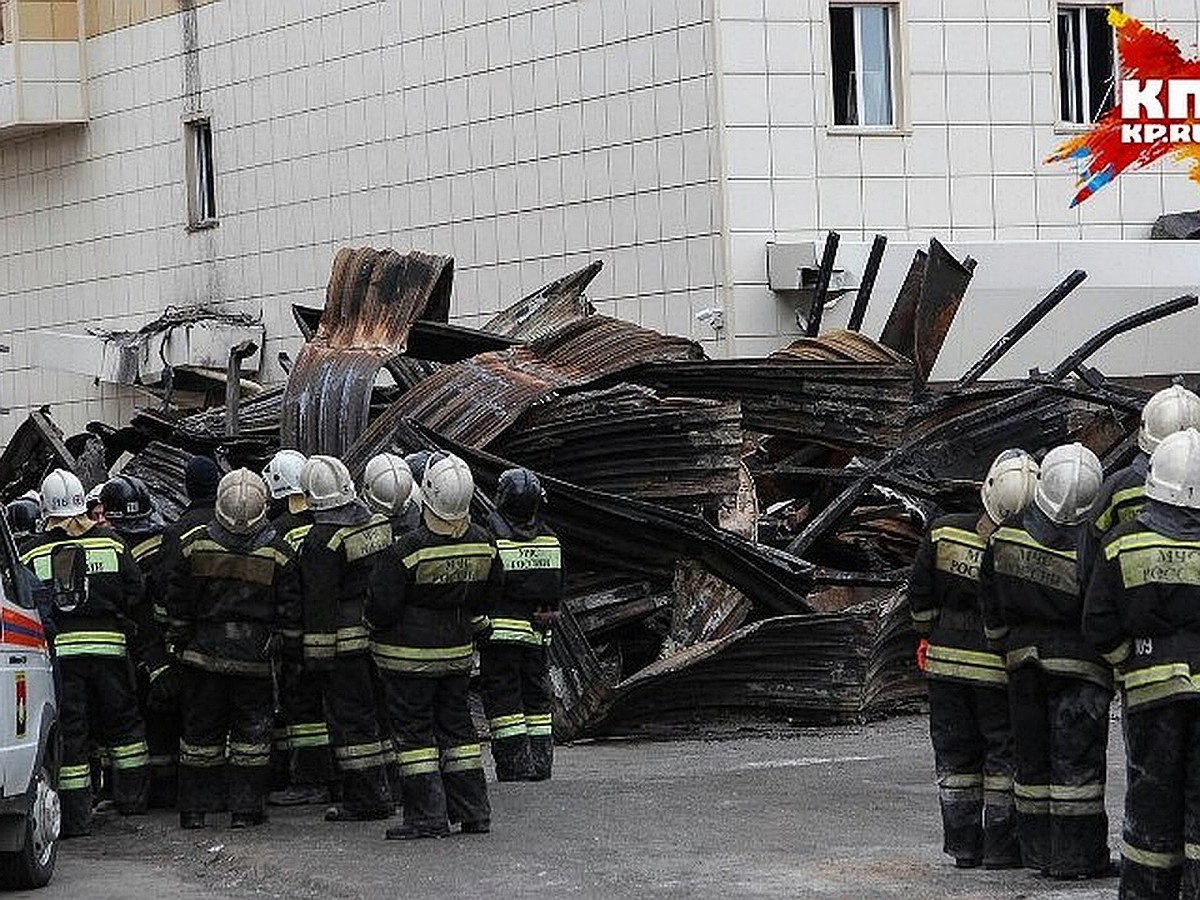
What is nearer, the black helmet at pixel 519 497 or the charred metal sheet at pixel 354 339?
the black helmet at pixel 519 497

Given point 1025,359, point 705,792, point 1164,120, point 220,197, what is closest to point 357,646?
point 705,792

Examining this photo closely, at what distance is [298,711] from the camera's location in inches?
556

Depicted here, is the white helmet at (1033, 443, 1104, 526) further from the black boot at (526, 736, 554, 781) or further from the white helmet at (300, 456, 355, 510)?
the black boot at (526, 736, 554, 781)

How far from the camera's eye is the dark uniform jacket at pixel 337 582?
13.3m

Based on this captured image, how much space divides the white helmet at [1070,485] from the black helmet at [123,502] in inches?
238

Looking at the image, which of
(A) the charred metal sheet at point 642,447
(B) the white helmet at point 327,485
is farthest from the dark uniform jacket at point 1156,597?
(A) the charred metal sheet at point 642,447

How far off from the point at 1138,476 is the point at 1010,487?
80 centimetres

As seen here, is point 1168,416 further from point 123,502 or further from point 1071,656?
point 123,502

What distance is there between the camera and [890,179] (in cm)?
2414

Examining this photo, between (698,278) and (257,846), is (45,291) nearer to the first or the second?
(698,278)

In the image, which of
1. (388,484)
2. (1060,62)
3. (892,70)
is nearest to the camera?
(388,484)

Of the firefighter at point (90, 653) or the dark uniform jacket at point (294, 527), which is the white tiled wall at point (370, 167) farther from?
the firefighter at point (90, 653)

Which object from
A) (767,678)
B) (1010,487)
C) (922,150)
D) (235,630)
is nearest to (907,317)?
(922,150)

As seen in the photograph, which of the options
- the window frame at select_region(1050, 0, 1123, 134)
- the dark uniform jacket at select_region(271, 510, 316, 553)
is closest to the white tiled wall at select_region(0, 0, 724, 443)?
the window frame at select_region(1050, 0, 1123, 134)
